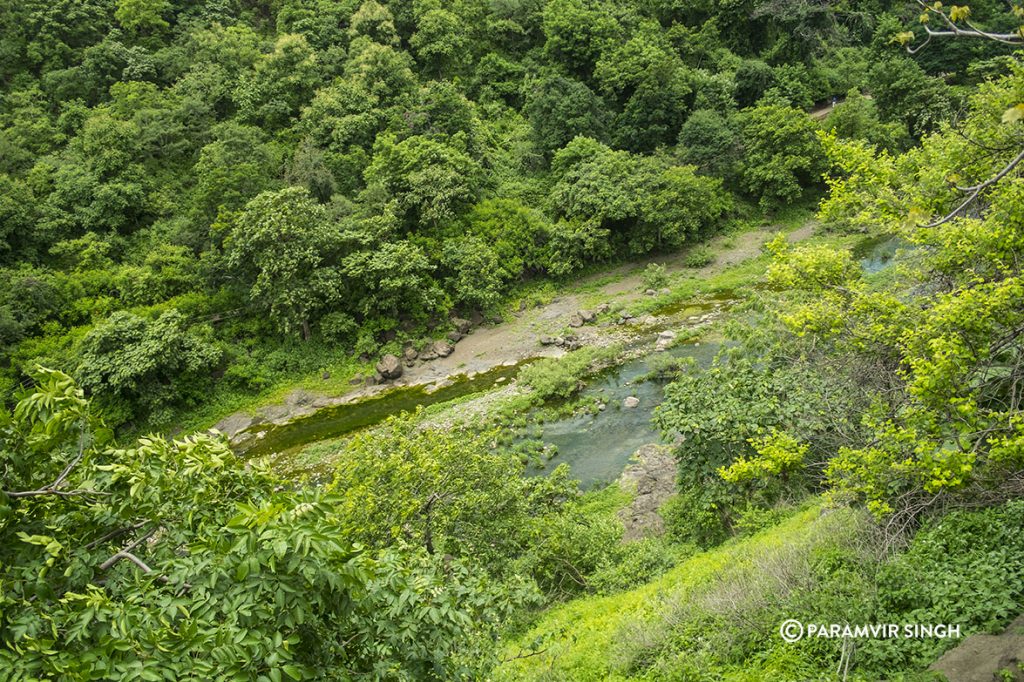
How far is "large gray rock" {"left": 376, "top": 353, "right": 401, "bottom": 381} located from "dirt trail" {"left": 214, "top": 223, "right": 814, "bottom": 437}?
0.96 ft

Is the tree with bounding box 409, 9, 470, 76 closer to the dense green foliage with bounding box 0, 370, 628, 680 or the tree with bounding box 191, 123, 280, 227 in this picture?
the tree with bounding box 191, 123, 280, 227

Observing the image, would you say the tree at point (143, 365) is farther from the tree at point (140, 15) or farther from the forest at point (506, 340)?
the tree at point (140, 15)

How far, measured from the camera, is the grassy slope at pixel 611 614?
7.86 metres

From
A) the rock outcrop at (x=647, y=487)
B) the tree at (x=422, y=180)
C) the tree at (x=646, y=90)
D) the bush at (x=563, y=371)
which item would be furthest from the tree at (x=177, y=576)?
the tree at (x=646, y=90)

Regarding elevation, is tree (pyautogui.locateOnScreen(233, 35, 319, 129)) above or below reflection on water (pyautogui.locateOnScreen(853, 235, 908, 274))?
above

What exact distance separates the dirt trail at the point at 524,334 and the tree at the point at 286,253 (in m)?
3.82

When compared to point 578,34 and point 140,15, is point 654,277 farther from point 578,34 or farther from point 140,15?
point 140,15

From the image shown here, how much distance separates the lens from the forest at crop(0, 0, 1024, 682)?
3926 millimetres

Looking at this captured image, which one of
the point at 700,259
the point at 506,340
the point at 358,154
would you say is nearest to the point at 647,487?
the point at 506,340

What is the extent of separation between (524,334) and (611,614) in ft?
61.4

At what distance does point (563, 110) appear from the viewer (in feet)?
111

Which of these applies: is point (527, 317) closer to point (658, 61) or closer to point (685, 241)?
point (685, 241)

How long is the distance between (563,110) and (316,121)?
1413 centimetres

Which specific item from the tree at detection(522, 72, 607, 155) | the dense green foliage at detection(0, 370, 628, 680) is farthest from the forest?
the tree at detection(522, 72, 607, 155)
